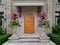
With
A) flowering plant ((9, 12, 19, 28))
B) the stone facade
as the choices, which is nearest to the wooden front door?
the stone facade

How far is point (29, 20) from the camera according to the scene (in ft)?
89.4

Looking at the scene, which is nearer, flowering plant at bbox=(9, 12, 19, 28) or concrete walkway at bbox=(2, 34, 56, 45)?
concrete walkway at bbox=(2, 34, 56, 45)

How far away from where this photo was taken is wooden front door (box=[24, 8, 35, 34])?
27.0 m

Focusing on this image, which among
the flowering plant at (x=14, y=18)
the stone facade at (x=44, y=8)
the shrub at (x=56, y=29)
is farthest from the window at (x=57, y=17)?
the flowering plant at (x=14, y=18)

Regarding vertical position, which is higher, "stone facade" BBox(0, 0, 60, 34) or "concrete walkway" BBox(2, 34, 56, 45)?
"stone facade" BBox(0, 0, 60, 34)

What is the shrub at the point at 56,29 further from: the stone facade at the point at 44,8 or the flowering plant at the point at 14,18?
the flowering plant at the point at 14,18

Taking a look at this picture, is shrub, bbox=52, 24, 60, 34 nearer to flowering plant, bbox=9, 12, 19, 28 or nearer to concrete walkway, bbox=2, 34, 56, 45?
concrete walkway, bbox=2, 34, 56, 45

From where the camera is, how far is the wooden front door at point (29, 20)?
27047 mm

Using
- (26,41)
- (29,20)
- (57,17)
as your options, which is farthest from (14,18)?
(57,17)

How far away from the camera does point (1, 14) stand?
26.9m

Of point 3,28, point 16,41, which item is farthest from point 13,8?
point 16,41

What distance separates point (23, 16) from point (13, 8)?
1.54 metres

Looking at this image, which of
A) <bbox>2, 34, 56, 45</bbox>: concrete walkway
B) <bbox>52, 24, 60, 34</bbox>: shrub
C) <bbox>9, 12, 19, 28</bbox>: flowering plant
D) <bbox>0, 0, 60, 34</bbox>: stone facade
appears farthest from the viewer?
<bbox>0, 0, 60, 34</bbox>: stone facade

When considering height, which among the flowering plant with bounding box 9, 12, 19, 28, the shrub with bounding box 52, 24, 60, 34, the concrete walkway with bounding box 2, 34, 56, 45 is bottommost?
the concrete walkway with bounding box 2, 34, 56, 45
